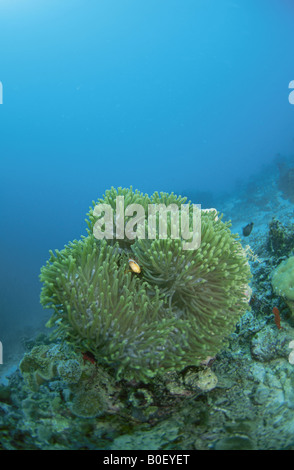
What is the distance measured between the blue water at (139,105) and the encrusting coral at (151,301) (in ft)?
174

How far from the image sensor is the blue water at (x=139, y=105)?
2712 inches

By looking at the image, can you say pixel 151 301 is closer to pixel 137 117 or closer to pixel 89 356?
pixel 89 356

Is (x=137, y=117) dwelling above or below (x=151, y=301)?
above

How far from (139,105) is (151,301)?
111 meters

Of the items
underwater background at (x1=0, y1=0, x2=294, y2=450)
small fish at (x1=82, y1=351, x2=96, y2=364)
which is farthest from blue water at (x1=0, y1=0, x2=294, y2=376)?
small fish at (x1=82, y1=351, x2=96, y2=364)

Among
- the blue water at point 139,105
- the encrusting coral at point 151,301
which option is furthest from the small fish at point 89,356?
the blue water at point 139,105

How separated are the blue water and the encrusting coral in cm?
5296

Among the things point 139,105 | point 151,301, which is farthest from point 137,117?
point 151,301

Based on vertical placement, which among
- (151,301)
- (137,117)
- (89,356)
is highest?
(137,117)

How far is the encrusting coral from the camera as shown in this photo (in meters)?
2.78

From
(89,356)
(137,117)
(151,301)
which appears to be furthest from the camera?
(137,117)

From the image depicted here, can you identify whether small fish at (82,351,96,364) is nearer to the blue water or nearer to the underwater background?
the underwater background

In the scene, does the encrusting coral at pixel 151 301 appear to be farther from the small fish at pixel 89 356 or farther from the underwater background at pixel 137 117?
the underwater background at pixel 137 117

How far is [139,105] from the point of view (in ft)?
334
